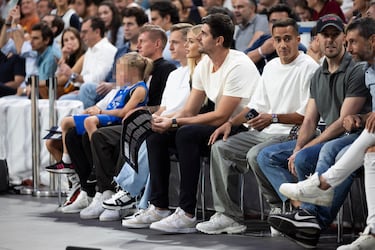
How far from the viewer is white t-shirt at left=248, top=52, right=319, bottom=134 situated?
252 inches

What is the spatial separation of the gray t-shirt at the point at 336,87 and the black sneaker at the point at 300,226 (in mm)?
749

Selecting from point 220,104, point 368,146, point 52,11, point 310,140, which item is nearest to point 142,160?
point 220,104

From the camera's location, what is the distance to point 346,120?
18.9ft

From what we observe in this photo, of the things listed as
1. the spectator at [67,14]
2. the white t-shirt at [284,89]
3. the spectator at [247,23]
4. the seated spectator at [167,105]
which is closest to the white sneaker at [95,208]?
the seated spectator at [167,105]

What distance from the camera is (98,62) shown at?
9344 mm

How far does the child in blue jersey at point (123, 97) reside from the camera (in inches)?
294

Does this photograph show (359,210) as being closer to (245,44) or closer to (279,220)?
(279,220)

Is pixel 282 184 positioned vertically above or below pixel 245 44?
below

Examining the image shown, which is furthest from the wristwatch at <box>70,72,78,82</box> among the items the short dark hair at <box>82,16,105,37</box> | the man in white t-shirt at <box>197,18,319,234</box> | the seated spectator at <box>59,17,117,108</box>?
the man in white t-shirt at <box>197,18,319,234</box>

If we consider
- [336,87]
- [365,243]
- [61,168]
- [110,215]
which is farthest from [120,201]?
[365,243]

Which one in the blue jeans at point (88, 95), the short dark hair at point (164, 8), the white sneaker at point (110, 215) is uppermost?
the short dark hair at point (164, 8)

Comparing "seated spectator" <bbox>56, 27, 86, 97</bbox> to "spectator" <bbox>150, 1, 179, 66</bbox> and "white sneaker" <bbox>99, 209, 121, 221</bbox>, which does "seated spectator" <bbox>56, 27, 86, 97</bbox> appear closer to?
"spectator" <bbox>150, 1, 179, 66</bbox>

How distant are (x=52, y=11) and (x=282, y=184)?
701cm

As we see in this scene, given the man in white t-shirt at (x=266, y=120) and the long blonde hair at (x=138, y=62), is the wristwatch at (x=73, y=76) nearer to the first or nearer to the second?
the long blonde hair at (x=138, y=62)
